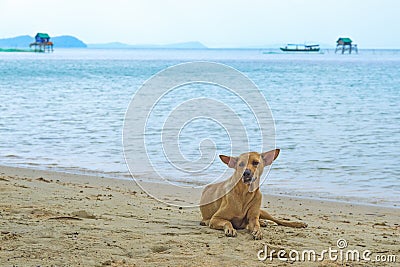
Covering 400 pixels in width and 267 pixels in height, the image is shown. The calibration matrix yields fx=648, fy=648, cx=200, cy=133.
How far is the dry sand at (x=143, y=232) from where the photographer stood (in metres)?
5.29

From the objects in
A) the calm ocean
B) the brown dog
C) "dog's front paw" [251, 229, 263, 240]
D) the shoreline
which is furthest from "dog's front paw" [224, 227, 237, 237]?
the calm ocean

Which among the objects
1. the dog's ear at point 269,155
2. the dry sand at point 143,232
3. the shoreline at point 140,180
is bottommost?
the shoreline at point 140,180

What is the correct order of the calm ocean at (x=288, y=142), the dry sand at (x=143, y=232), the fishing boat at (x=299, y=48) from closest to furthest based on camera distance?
1. the dry sand at (x=143, y=232)
2. the calm ocean at (x=288, y=142)
3. the fishing boat at (x=299, y=48)

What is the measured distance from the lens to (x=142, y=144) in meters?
15.0

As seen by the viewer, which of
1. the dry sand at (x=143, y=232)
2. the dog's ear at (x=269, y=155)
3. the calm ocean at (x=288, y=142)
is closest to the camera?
the dry sand at (x=143, y=232)

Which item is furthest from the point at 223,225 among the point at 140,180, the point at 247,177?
the point at 140,180

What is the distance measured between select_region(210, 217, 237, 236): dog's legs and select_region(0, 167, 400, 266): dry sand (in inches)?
2.5

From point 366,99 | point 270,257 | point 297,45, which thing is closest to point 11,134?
point 270,257

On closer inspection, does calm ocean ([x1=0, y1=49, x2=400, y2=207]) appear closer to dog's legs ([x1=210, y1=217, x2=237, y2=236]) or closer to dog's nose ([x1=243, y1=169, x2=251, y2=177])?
dog's legs ([x1=210, y1=217, x2=237, y2=236])

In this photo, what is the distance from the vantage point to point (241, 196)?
6.23 m

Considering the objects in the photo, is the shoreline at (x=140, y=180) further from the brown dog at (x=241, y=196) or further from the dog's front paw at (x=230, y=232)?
the dog's front paw at (x=230, y=232)

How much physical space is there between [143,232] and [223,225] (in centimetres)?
77

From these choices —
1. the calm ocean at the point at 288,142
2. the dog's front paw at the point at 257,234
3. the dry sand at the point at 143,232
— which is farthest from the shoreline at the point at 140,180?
the dog's front paw at the point at 257,234

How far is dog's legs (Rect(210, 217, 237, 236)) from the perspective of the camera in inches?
240
